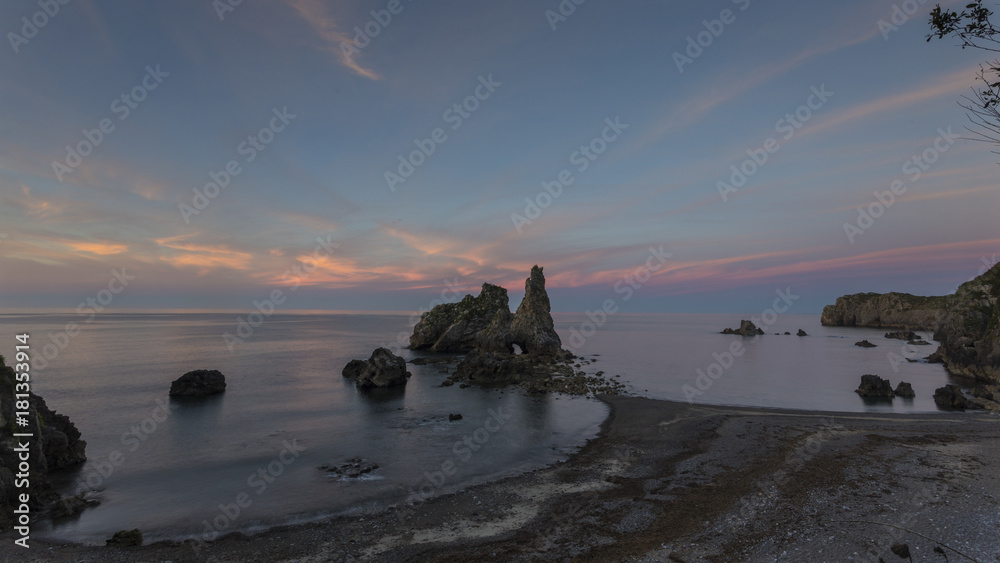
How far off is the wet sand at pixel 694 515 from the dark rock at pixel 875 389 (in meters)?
22.2

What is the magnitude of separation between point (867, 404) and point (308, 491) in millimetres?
52708

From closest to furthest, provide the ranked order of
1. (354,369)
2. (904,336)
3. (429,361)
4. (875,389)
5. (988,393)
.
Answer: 1. (988,393)
2. (875,389)
3. (354,369)
4. (429,361)
5. (904,336)

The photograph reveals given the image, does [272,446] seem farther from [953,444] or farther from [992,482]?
[953,444]

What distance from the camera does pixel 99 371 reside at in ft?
217

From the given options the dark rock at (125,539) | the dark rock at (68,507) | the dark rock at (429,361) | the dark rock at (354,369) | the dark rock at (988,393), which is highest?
the dark rock at (354,369)

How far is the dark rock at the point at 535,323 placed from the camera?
83000 millimetres

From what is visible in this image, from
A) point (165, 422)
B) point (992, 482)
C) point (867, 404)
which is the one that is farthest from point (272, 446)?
point (867, 404)

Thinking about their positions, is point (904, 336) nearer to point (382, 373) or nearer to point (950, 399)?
point (950, 399)

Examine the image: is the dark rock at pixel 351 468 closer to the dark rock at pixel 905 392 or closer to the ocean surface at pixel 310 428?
the ocean surface at pixel 310 428

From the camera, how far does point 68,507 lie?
776 inches

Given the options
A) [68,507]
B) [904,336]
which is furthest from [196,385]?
[904,336]

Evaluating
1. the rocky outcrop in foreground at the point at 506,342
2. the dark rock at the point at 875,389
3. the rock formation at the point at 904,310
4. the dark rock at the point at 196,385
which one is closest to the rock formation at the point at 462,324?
the rocky outcrop in foreground at the point at 506,342

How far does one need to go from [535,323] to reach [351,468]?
60.3m

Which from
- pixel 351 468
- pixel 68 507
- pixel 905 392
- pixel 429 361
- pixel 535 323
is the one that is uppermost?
pixel 535 323
